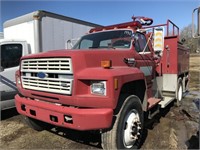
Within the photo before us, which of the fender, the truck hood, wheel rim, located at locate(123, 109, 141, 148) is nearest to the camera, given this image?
A: the fender

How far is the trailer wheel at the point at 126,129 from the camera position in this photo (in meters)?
3.28

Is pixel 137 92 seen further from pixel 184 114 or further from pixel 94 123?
pixel 184 114

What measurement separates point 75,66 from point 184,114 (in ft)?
15.1

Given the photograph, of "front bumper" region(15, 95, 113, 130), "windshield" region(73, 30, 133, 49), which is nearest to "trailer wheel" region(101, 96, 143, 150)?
"front bumper" region(15, 95, 113, 130)

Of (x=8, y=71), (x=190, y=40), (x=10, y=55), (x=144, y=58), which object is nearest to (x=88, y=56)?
(x=144, y=58)

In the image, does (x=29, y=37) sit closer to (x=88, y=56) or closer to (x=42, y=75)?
(x=42, y=75)

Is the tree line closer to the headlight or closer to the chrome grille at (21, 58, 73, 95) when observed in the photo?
the headlight

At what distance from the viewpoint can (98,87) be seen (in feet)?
10.2

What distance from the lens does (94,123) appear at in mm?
3031

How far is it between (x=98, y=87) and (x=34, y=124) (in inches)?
92.9

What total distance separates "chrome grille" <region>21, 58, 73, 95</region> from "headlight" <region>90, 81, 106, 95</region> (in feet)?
1.04

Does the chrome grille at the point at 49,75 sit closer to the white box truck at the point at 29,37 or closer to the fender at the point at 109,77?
the fender at the point at 109,77

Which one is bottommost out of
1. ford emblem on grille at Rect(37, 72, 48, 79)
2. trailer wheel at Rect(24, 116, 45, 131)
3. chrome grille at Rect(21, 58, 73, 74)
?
trailer wheel at Rect(24, 116, 45, 131)

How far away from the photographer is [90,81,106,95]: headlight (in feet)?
10.1
